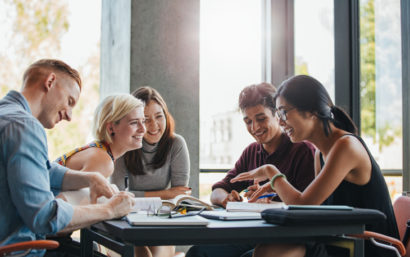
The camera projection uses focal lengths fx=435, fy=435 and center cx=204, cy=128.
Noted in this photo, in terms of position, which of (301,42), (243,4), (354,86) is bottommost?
(354,86)

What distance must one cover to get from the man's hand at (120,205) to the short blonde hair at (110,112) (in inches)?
40.2

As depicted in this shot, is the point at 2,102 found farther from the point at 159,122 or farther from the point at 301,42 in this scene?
the point at 301,42

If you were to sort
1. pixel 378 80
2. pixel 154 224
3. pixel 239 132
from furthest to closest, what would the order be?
1. pixel 239 132
2. pixel 378 80
3. pixel 154 224

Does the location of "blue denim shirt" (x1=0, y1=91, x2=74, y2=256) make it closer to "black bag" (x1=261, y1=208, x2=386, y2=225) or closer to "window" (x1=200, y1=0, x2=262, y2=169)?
"black bag" (x1=261, y1=208, x2=386, y2=225)

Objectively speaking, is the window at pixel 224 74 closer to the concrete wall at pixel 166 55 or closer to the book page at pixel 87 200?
the concrete wall at pixel 166 55

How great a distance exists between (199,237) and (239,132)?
299cm

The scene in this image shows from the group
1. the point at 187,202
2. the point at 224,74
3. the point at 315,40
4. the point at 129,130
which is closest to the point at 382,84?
the point at 315,40

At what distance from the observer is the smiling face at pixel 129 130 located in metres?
2.59

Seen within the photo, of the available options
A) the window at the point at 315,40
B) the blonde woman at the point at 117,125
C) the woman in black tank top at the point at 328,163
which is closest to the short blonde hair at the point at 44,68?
the blonde woman at the point at 117,125

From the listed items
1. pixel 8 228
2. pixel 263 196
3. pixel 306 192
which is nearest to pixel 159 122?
pixel 263 196

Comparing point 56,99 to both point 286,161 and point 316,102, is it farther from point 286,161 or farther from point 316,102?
point 286,161

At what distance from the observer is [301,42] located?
14.3 ft

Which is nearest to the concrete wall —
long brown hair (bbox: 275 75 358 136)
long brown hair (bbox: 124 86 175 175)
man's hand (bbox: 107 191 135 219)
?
long brown hair (bbox: 124 86 175 175)

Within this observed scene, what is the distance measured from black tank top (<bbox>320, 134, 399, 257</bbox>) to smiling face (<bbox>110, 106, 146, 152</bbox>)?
118cm
